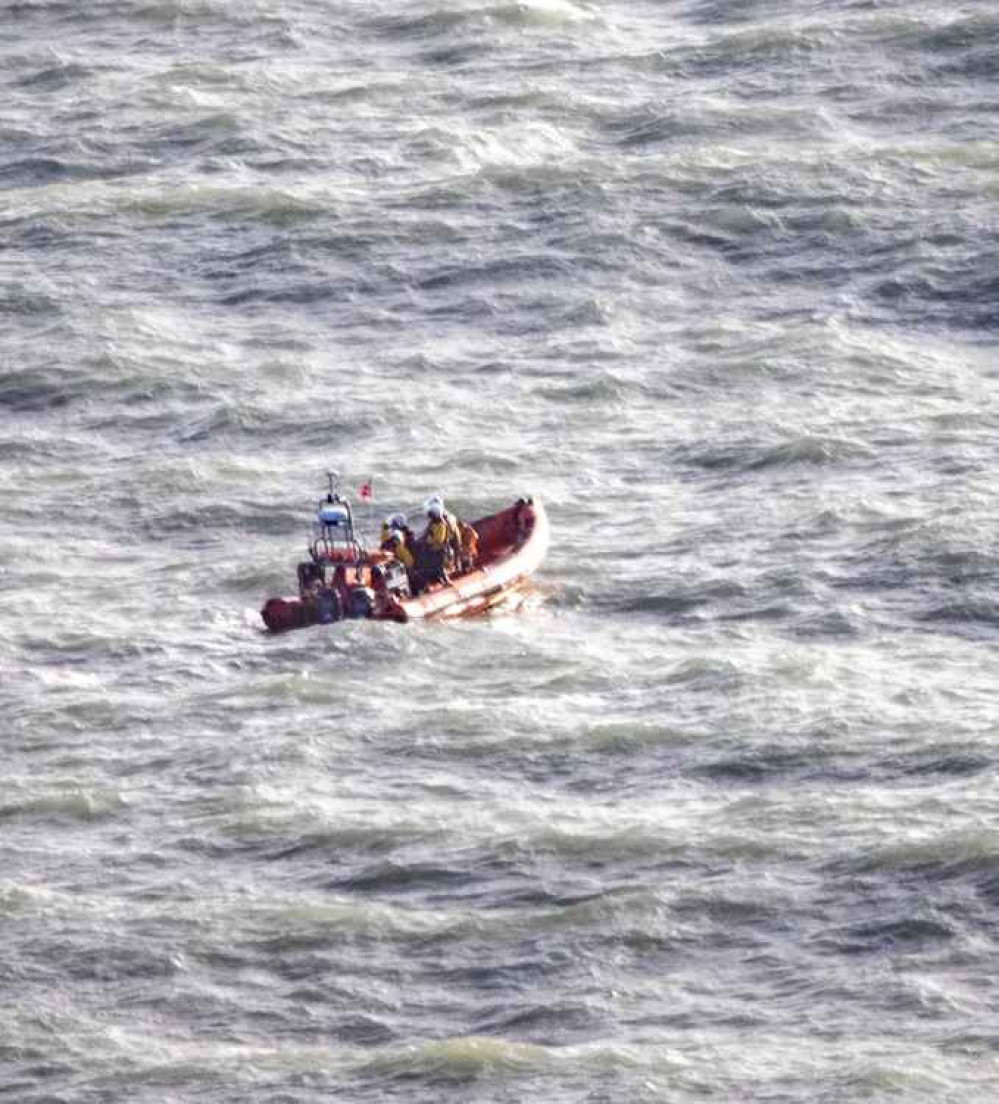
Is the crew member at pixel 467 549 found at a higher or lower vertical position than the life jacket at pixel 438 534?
lower

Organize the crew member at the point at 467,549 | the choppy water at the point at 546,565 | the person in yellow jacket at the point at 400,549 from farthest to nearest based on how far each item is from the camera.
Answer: the crew member at the point at 467,549
the person in yellow jacket at the point at 400,549
the choppy water at the point at 546,565


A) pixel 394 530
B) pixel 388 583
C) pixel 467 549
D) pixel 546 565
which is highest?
pixel 394 530

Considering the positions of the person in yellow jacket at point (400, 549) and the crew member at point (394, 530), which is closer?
the person in yellow jacket at point (400, 549)

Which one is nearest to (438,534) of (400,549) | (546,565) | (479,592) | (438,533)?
(438,533)

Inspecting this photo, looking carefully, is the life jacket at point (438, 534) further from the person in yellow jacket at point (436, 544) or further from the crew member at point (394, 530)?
the crew member at point (394, 530)

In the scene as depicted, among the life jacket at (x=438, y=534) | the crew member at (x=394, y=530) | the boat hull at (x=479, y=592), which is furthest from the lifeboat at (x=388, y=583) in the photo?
the life jacket at (x=438, y=534)

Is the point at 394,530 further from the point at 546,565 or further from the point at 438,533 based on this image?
the point at 546,565

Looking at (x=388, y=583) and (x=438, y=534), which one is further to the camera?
(x=388, y=583)

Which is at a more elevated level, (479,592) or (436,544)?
(436,544)
